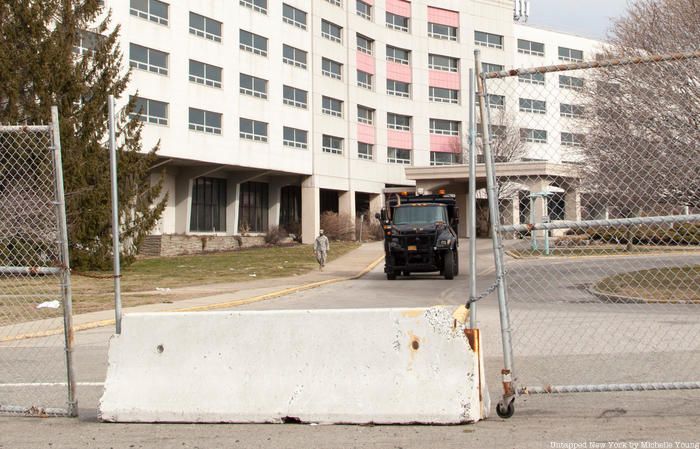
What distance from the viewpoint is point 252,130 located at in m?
48.2

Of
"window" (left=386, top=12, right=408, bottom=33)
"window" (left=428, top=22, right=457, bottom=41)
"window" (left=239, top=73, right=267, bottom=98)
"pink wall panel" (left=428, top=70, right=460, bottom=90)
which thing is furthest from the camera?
"window" (left=428, top=22, right=457, bottom=41)

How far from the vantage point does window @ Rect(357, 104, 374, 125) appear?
5903 centimetres

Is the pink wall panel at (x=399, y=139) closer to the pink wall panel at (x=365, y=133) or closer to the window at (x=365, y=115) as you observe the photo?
the pink wall panel at (x=365, y=133)

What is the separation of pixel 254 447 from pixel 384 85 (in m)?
56.8

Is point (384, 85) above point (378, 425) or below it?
above

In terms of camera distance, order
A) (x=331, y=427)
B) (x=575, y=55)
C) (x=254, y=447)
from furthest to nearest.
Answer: (x=575, y=55) < (x=331, y=427) < (x=254, y=447)

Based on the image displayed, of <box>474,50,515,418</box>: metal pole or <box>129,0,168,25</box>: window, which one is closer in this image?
<box>474,50,515,418</box>: metal pole

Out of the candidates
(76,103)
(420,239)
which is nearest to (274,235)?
(76,103)

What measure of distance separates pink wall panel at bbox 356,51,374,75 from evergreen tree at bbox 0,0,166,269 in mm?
30633

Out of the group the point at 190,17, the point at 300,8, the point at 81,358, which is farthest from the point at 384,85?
the point at 81,358

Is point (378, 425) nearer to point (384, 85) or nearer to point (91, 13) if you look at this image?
point (91, 13)

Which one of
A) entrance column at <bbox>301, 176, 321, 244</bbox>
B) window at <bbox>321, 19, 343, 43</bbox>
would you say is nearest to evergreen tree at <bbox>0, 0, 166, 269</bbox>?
entrance column at <bbox>301, 176, 321, 244</bbox>

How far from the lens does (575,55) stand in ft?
240

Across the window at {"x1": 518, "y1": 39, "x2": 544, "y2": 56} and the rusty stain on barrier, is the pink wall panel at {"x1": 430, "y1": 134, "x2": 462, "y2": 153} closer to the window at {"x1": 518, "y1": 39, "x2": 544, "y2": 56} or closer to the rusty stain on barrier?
the window at {"x1": 518, "y1": 39, "x2": 544, "y2": 56}
